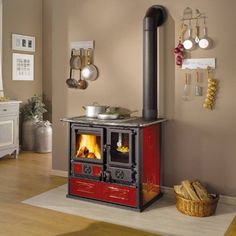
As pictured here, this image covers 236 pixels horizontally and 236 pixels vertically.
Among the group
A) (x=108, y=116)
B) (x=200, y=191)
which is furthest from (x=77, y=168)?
(x=200, y=191)

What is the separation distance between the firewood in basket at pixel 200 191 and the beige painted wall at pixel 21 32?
12.1 ft

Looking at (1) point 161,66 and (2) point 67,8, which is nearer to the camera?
(1) point 161,66

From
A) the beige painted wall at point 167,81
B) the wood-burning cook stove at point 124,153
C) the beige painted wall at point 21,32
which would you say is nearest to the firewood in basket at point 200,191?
the beige painted wall at point 167,81

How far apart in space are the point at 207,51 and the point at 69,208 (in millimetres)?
1982

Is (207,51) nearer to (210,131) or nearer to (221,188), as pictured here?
(210,131)

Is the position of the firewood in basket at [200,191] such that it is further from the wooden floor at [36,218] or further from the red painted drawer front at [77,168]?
the red painted drawer front at [77,168]

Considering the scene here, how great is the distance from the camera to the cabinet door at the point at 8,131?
5.35 m

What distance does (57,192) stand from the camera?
3918 mm

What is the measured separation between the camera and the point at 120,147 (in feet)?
11.4

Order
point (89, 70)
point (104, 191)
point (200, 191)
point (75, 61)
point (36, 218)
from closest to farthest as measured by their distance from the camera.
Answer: point (36, 218) < point (200, 191) < point (104, 191) < point (89, 70) < point (75, 61)

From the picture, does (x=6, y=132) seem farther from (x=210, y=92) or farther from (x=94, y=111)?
(x=210, y=92)

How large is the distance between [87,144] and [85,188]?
434 mm

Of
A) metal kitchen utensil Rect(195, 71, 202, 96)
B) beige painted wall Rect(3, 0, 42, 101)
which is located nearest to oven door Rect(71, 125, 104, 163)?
metal kitchen utensil Rect(195, 71, 202, 96)

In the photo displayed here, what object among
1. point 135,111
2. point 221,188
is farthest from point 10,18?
point 221,188
